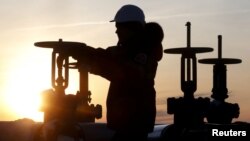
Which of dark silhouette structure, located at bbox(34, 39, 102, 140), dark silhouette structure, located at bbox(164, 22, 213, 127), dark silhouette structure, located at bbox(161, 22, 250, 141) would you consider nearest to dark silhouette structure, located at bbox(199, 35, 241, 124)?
dark silhouette structure, located at bbox(161, 22, 250, 141)

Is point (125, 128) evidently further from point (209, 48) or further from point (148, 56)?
point (209, 48)

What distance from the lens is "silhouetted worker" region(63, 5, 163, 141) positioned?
878cm

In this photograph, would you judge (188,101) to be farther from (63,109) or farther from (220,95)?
(220,95)

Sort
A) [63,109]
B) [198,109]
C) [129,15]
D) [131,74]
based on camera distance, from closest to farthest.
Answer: [131,74]
[129,15]
[63,109]
[198,109]

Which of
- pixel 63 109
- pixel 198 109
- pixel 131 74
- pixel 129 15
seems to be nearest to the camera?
pixel 131 74

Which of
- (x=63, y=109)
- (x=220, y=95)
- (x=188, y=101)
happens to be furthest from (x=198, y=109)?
(x=220, y=95)

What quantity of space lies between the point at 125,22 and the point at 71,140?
5.20m

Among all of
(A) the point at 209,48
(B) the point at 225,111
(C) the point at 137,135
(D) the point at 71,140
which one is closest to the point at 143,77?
(C) the point at 137,135

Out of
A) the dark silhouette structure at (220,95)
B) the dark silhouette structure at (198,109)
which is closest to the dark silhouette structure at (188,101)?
the dark silhouette structure at (198,109)

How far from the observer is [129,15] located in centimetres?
928

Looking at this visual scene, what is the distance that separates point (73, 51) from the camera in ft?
27.5

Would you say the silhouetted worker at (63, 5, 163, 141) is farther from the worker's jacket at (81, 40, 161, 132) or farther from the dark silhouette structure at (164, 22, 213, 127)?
the dark silhouette structure at (164, 22, 213, 127)

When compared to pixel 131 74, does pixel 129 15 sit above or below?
above

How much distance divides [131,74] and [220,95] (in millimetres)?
18469
